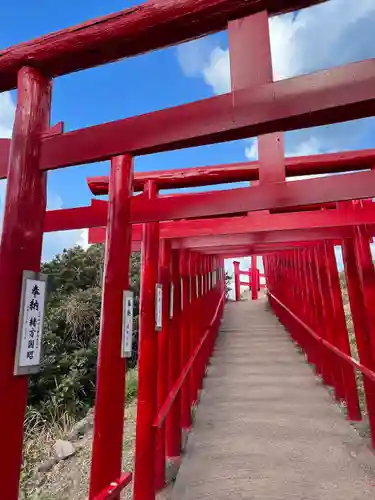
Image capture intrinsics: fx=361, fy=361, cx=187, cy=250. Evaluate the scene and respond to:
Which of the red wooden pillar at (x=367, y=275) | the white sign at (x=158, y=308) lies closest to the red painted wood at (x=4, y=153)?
the white sign at (x=158, y=308)

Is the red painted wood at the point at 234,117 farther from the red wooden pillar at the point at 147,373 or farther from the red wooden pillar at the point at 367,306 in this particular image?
the red wooden pillar at the point at 367,306

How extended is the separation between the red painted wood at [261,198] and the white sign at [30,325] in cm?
149

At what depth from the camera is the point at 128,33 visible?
5.43 ft

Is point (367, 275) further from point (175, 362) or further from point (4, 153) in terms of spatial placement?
point (4, 153)

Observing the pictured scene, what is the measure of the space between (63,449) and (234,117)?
5447mm

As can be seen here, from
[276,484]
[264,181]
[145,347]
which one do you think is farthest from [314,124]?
[276,484]

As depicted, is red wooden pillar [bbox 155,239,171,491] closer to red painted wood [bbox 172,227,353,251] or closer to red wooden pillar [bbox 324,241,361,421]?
red painted wood [bbox 172,227,353,251]

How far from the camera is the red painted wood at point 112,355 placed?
2090 mm

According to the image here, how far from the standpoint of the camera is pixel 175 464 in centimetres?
397

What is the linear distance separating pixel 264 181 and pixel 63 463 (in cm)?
469

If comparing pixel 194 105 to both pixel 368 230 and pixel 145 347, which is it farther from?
pixel 368 230

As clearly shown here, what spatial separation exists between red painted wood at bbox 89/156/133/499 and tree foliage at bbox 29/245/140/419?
3621 mm

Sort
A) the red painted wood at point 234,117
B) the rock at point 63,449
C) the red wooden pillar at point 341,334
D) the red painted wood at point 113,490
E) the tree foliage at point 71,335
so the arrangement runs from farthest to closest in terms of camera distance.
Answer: the tree foliage at point 71,335
the rock at point 63,449
the red wooden pillar at point 341,334
the red painted wood at point 113,490
the red painted wood at point 234,117

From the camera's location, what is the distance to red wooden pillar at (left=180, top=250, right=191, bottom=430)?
16.0 ft
